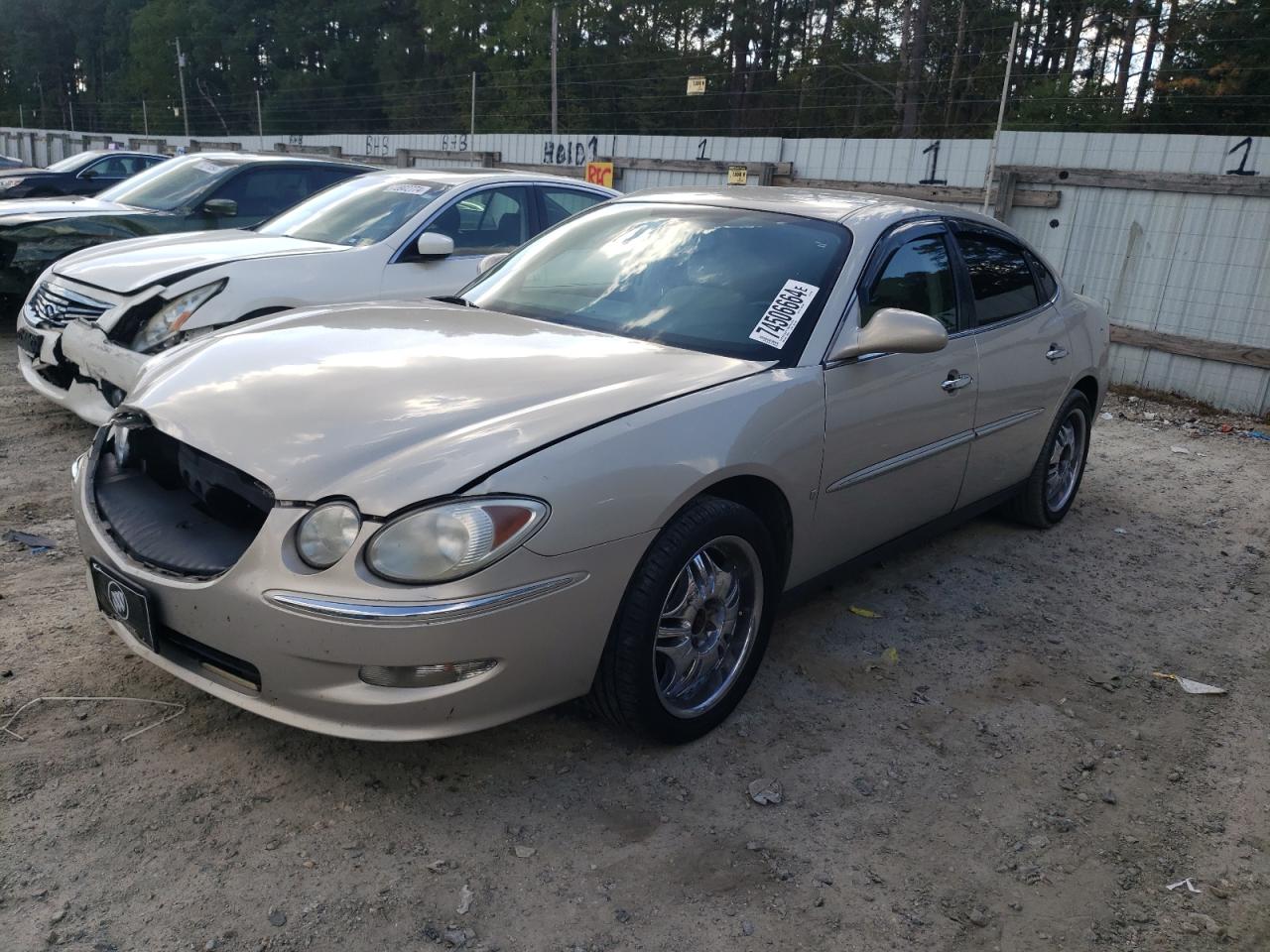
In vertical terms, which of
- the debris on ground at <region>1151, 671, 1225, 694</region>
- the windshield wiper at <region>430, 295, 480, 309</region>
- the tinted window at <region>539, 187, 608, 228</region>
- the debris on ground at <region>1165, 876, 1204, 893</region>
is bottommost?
the debris on ground at <region>1151, 671, 1225, 694</region>

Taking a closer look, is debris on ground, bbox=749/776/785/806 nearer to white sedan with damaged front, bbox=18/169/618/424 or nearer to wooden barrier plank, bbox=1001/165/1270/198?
white sedan with damaged front, bbox=18/169/618/424

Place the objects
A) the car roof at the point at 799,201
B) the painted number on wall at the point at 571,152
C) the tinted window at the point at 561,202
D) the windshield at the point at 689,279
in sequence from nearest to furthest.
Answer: the windshield at the point at 689,279, the car roof at the point at 799,201, the tinted window at the point at 561,202, the painted number on wall at the point at 571,152

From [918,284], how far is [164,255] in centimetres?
427

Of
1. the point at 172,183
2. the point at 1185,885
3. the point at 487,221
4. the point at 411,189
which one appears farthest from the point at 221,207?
the point at 1185,885

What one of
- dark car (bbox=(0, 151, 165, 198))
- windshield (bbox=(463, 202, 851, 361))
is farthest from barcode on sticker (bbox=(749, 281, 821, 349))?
dark car (bbox=(0, 151, 165, 198))

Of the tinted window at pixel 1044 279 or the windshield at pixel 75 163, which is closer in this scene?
the tinted window at pixel 1044 279

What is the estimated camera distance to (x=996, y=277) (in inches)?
177

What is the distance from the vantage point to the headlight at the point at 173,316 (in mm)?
5152

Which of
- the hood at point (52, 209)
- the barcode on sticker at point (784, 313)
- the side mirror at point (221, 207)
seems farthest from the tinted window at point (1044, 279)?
the hood at point (52, 209)

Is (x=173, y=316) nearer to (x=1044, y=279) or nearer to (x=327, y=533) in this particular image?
(x=327, y=533)

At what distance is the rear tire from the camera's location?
Result: 5.10 m

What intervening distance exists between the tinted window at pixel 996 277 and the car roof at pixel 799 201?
0.18m

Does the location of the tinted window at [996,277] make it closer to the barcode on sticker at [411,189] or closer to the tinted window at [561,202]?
the tinted window at [561,202]

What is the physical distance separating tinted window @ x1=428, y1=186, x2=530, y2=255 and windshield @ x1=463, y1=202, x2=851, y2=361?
94.3 inches
